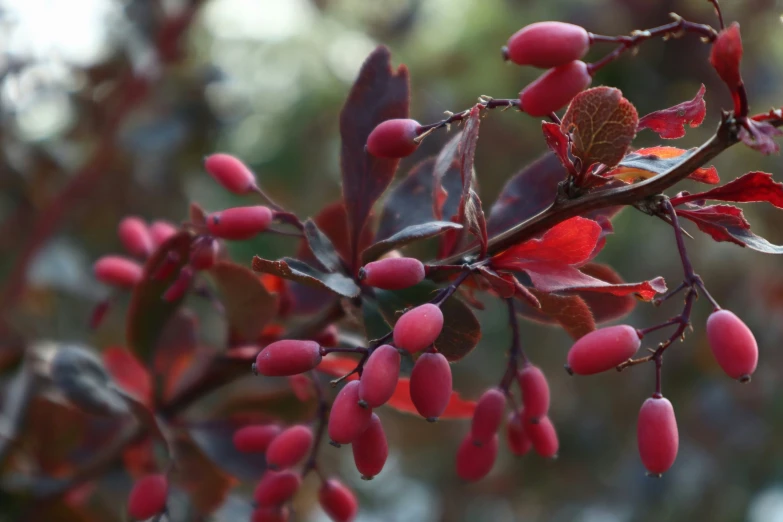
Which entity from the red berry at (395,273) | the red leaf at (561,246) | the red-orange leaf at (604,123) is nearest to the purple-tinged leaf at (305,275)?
the red berry at (395,273)

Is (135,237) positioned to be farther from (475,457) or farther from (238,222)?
(475,457)

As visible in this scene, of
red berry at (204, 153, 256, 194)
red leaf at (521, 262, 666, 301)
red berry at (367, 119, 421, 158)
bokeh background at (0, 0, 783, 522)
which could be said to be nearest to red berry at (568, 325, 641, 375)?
red leaf at (521, 262, 666, 301)

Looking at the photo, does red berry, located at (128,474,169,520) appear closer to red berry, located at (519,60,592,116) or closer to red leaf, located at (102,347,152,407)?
red leaf, located at (102,347,152,407)

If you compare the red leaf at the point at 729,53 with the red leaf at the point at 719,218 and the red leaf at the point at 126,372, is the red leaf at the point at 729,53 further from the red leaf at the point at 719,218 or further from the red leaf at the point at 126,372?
the red leaf at the point at 126,372

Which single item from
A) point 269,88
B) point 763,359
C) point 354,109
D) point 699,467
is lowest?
point 699,467

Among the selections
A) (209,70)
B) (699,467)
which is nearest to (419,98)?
(209,70)

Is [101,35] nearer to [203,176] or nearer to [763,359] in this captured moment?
[203,176]
